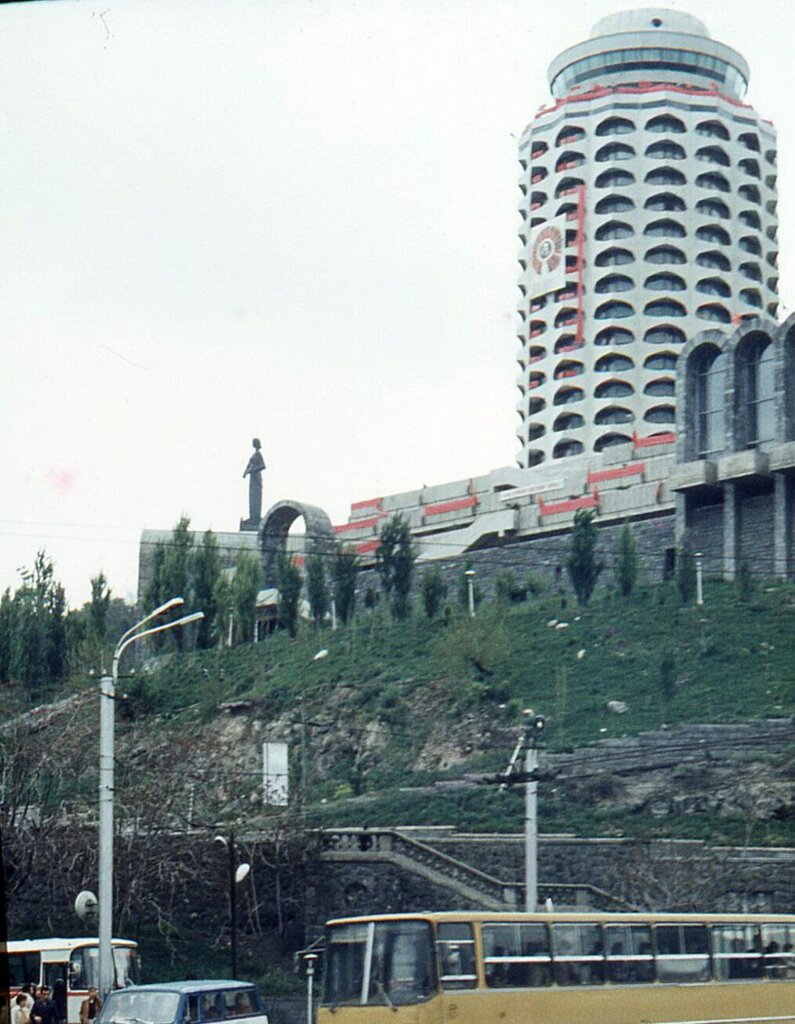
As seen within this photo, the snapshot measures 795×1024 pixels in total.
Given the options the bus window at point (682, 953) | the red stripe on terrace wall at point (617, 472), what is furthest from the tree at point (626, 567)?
the bus window at point (682, 953)

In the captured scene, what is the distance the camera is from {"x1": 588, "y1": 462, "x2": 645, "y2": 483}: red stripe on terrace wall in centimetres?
8781

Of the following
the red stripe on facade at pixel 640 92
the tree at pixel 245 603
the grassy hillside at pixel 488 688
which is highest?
the red stripe on facade at pixel 640 92

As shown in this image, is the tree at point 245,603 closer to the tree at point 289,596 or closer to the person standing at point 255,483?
the tree at point 289,596

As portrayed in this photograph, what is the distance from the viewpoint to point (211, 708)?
2594 inches

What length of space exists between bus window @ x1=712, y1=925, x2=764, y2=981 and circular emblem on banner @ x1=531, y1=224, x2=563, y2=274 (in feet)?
306

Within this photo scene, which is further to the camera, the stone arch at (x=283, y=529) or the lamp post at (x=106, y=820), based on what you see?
the stone arch at (x=283, y=529)

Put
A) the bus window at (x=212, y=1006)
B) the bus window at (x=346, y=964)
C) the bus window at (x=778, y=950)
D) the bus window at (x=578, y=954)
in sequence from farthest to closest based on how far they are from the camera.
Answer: the bus window at (x=778, y=950) → the bus window at (x=212, y=1006) → the bus window at (x=578, y=954) → the bus window at (x=346, y=964)

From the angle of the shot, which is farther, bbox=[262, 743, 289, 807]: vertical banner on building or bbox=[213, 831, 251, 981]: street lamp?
bbox=[262, 743, 289, 807]: vertical banner on building

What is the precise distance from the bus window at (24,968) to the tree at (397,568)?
42.4 meters

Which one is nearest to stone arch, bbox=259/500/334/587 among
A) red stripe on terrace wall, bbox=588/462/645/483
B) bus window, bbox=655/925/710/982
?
red stripe on terrace wall, bbox=588/462/645/483

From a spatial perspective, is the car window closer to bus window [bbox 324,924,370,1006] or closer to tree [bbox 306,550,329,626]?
bus window [bbox 324,924,370,1006]

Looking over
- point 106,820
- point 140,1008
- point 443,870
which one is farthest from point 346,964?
point 443,870

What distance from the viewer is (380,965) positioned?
2225 cm

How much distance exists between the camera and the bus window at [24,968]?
33.7 meters
